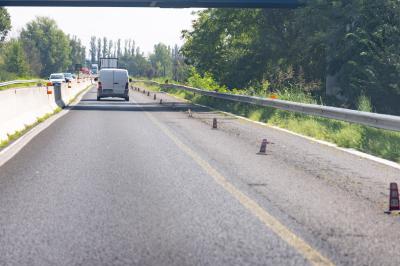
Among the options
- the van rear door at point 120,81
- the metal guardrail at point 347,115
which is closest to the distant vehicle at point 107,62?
the van rear door at point 120,81

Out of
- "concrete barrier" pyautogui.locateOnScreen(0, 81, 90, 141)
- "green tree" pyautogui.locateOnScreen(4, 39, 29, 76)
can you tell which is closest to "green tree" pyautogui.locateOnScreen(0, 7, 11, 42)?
"green tree" pyautogui.locateOnScreen(4, 39, 29, 76)

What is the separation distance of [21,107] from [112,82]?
19.9 meters

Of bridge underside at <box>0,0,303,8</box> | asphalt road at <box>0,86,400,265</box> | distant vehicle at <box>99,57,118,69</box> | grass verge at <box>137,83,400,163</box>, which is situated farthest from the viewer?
distant vehicle at <box>99,57,118,69</box>

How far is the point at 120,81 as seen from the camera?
37438mm

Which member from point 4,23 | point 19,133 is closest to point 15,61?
point 4,23

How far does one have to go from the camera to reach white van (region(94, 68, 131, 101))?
3722 centimetres

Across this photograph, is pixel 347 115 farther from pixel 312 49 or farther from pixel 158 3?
pixel 312 49

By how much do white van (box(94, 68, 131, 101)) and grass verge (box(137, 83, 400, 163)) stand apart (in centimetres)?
1360

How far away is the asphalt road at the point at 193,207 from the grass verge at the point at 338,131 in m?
0.99

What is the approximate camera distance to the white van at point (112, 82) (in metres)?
37.2

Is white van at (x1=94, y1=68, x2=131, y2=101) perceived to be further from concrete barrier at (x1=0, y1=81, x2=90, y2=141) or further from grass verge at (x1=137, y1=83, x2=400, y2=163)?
grass verge at (x1=137, y1=83, x2=400, y2=163)

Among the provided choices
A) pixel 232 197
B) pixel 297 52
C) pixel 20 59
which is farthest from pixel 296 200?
pixel 20 59

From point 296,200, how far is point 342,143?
7.03 metres

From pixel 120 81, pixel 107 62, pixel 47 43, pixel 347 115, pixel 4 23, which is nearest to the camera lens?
pixel 347 115
